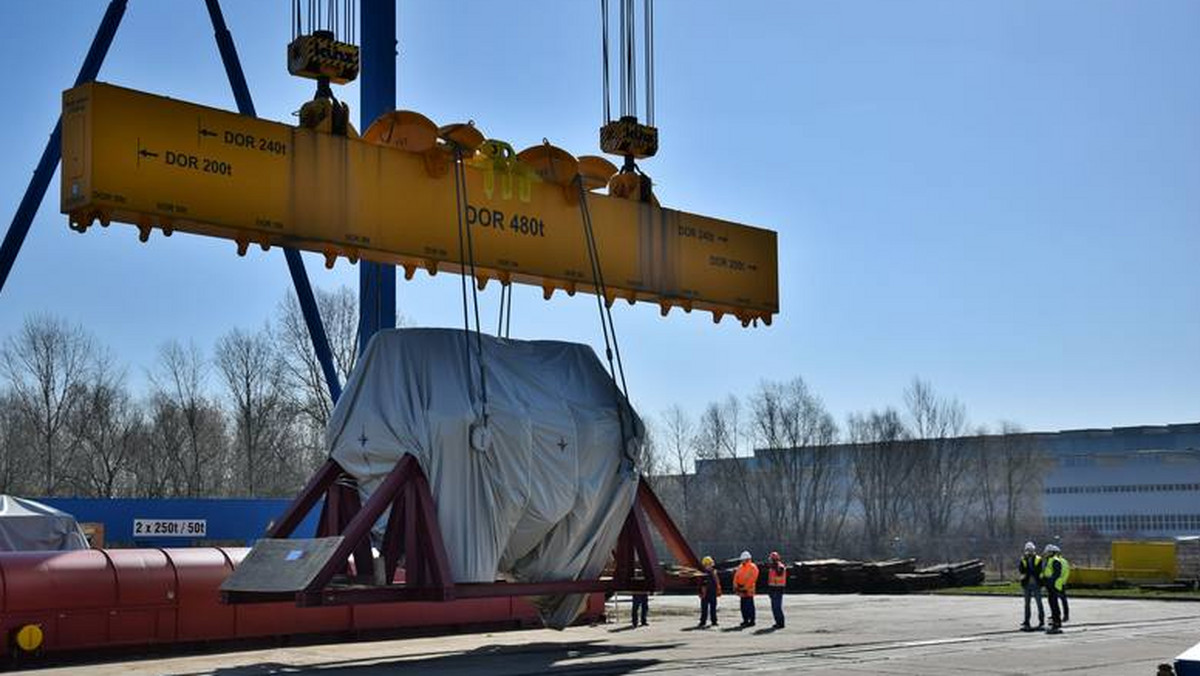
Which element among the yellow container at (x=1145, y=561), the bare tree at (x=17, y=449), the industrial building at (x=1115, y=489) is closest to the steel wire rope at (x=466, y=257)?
the yellow container at (x=1145, y=561)

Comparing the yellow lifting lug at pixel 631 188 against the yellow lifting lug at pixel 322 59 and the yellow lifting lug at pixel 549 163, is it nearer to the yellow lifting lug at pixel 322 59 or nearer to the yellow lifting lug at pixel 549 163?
the yellow lifting lug at pixel 549 163

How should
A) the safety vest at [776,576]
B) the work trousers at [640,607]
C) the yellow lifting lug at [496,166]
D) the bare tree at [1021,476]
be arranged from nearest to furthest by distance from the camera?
the yellow lifting lug at [496,166] < the safety vest at [776,576] < the work trousers at [640,607] < the bare tree at [1021,476]

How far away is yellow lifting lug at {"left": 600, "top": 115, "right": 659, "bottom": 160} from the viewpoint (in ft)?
62.5

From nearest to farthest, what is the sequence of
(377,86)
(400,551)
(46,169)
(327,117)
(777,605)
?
1. (400,551)
2. (327,117)
3. (377,86)
4. (777,605)
5. (46,169)

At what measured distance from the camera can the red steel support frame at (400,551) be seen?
13.0 meters

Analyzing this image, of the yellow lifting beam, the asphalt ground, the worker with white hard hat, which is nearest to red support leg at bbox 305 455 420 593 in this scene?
the asphalt ground

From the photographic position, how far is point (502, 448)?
14188 millimetres

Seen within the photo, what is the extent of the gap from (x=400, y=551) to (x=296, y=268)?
16081 mm

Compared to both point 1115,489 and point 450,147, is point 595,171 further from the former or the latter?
point 1115,489

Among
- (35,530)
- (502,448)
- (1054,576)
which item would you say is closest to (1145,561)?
(1054,576)

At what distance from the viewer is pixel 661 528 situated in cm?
1639

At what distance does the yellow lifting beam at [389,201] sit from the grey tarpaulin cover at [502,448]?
1.78 meters

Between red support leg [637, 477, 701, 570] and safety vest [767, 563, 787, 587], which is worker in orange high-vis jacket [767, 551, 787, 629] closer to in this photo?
safety vest [767, 563, 787, 587]

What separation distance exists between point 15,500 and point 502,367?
1172cm
